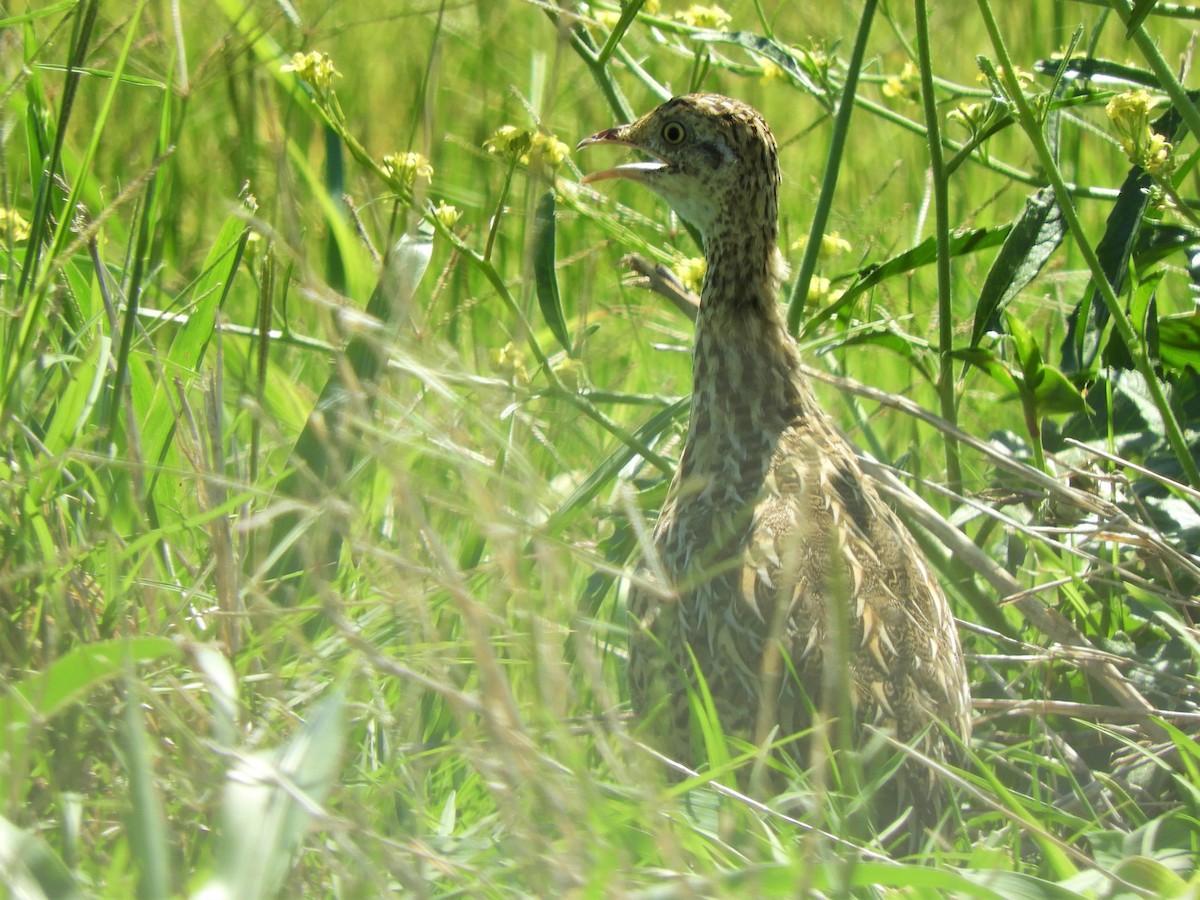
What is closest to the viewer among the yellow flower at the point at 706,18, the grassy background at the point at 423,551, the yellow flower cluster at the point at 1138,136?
the grassy background at the point at 423,551

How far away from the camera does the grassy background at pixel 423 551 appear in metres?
1.51

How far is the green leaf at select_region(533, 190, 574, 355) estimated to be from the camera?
2746 mm

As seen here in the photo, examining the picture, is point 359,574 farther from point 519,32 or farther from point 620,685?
point 519,32

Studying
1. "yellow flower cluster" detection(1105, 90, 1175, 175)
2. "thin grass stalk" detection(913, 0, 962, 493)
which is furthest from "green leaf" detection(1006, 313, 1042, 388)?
"yellow flower cluster" detection(1105, 90, 1175, 175)

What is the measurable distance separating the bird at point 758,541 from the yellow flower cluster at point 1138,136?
79 centimetres

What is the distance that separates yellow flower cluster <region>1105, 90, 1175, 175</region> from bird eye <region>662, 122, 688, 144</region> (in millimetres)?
975

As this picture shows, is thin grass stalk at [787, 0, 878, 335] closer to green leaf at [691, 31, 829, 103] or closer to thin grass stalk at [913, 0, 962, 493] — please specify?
thin grass stalk at [913, 0, 962, 493]

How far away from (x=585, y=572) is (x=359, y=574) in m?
0.57

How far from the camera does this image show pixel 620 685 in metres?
2.95

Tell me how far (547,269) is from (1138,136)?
3.80 ft

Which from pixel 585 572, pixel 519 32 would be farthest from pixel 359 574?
pixel 519 32

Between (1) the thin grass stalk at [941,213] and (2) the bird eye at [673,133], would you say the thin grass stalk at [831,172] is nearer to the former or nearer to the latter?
(1) the thin grass stalk at [941,213]

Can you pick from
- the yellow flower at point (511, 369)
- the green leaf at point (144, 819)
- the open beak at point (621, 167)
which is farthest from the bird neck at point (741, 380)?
the green leaf at point (144, 819)

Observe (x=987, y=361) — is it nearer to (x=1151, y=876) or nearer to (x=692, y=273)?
(x=692, y=273)
